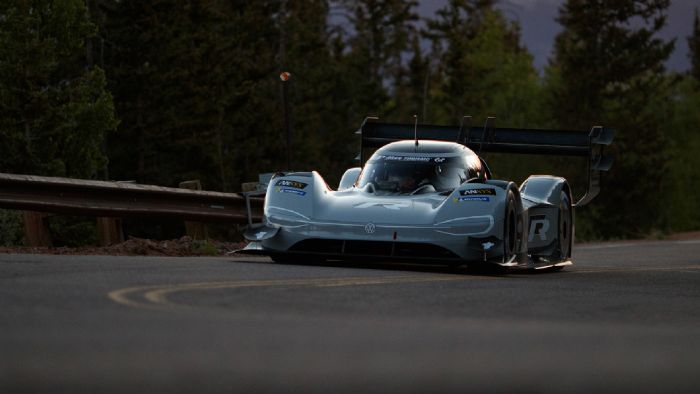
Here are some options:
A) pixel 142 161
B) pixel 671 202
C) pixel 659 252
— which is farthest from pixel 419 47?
pixel 659 252

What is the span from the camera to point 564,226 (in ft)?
52.0

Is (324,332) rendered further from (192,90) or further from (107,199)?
(192,90)

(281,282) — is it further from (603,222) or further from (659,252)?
(603,222)

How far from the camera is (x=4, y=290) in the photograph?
865 centimetres

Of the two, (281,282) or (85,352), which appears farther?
(281,282)

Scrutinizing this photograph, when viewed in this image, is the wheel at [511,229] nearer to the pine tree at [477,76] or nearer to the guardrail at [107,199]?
the guardrail at [107,199]

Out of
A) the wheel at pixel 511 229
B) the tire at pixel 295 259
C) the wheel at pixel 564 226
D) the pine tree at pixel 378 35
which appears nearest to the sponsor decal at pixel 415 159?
the wheel at pixel 511 229

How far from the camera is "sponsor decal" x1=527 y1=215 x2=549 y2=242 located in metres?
14.6

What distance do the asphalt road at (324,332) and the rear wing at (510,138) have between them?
15.9 ft

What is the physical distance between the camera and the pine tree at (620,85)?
8088 cm

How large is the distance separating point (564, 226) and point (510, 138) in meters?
1.62

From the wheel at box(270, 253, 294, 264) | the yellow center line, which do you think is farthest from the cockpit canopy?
the yellow center line

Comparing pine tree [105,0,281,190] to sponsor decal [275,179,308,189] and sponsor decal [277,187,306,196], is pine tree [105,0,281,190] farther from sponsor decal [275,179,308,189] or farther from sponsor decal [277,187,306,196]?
sponsor decal [277,187,306,196]

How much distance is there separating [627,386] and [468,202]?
7.72 meters
